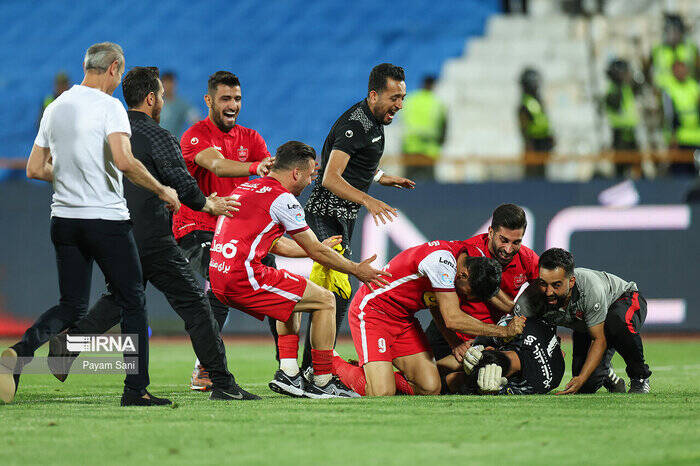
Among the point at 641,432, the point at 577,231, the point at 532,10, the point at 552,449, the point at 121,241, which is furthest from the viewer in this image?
the point at 532,10

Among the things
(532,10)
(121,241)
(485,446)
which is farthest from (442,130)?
(485,446)

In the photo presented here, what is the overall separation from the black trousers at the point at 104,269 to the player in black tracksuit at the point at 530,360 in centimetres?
245

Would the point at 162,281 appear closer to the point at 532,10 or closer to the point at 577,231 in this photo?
the point at 577,231

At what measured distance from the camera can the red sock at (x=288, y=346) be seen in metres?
7.36

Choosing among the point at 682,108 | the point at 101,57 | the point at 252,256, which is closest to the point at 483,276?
the point at 252,256

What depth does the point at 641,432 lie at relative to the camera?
539 cm

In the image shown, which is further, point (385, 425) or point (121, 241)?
point (121, 241)

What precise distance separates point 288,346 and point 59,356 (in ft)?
5.14

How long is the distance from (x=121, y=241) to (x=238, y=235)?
3.46ft

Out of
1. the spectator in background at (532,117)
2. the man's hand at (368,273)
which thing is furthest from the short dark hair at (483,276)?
the spectator in background at (532,117)

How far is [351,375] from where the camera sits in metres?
7.88

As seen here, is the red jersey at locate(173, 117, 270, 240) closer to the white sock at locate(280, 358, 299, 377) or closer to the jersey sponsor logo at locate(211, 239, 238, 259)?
the jersey sponsor logo at locate(211, 239, 238, 259)

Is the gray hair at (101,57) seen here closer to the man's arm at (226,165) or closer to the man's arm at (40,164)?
the man's arm at (40,164)

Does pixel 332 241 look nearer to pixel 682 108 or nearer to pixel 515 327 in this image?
pixel 515 327
